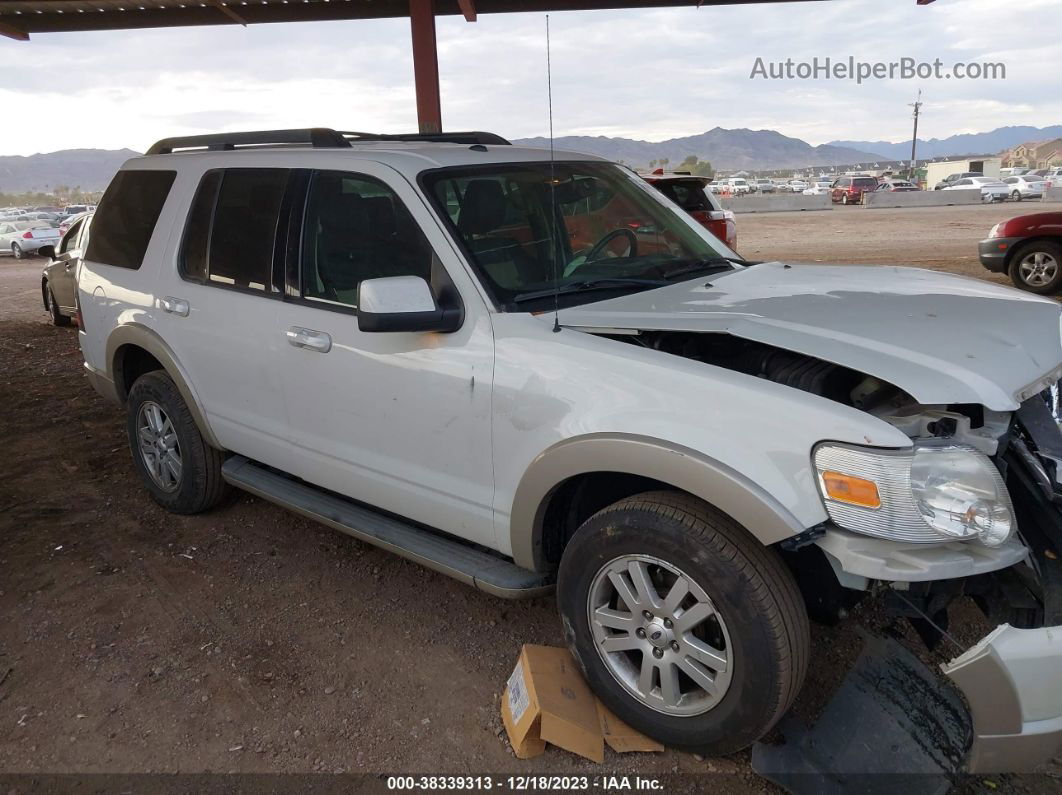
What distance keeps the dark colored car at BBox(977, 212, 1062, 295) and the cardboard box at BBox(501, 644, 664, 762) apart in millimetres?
10732

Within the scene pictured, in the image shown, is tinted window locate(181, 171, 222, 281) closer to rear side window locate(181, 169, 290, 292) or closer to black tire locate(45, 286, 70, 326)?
rear side window locate(181, 169, 290, 292)

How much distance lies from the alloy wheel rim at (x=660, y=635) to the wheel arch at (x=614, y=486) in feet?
0.91

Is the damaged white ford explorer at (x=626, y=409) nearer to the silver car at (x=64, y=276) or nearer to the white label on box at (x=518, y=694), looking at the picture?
the white label on box at (x=518, y=694)

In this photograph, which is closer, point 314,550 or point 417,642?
point 417,642

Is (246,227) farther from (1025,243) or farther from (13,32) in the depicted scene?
(13,32)

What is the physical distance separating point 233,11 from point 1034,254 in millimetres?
12089

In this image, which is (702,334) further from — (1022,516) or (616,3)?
(616,3)

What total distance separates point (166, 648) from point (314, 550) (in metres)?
0.96

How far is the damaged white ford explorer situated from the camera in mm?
2188

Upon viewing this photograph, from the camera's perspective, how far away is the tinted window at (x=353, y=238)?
319 cm

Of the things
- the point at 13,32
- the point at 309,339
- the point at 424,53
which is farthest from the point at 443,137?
the point at 13,32

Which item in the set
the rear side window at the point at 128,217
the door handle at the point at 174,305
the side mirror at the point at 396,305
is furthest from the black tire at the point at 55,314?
the side mirror at the point at 396,305

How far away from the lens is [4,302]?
49.5 ft

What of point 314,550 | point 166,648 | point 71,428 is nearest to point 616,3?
point 71,428
